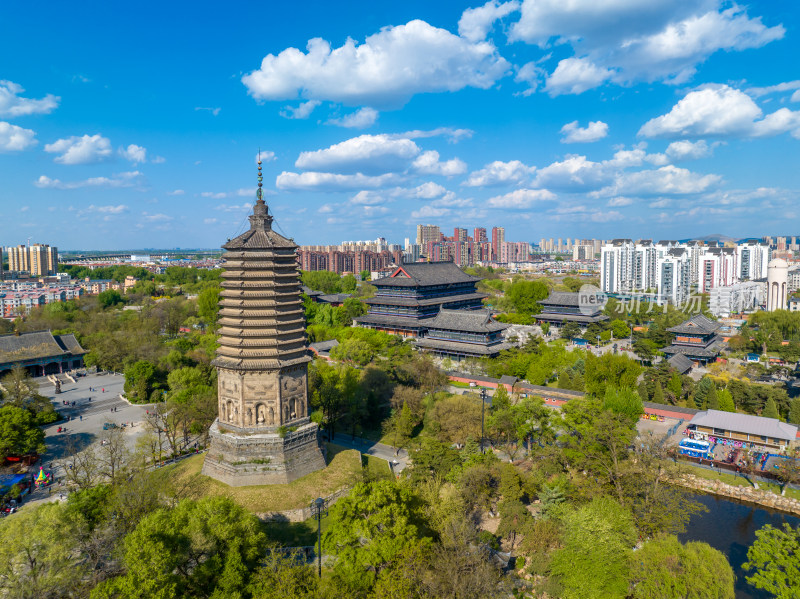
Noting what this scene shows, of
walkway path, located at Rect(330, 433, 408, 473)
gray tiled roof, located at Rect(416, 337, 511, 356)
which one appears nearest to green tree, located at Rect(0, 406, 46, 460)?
walkway path, located at Rect(330, 433, 408, 473)

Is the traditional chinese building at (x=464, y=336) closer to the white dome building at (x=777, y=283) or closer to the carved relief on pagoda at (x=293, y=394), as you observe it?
the carved relief on pagoda at (x=293, y=394)

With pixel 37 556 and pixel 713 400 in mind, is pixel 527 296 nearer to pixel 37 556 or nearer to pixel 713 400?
pixel 713 400

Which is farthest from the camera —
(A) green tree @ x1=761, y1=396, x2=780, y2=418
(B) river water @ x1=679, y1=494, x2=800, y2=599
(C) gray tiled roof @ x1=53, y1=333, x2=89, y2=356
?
(C) gray tiled roof @ x1=53, y1=333, x2=89, y2=356

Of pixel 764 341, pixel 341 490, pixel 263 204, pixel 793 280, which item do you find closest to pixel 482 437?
pixel 341 490

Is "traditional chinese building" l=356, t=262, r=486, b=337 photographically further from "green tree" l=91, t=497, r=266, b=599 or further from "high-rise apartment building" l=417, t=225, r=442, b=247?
"high-rise apartment building" l=417, t=225, r=442, b=247

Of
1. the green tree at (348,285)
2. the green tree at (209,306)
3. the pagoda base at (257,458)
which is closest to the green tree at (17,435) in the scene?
the pagoda base at (257,458)
